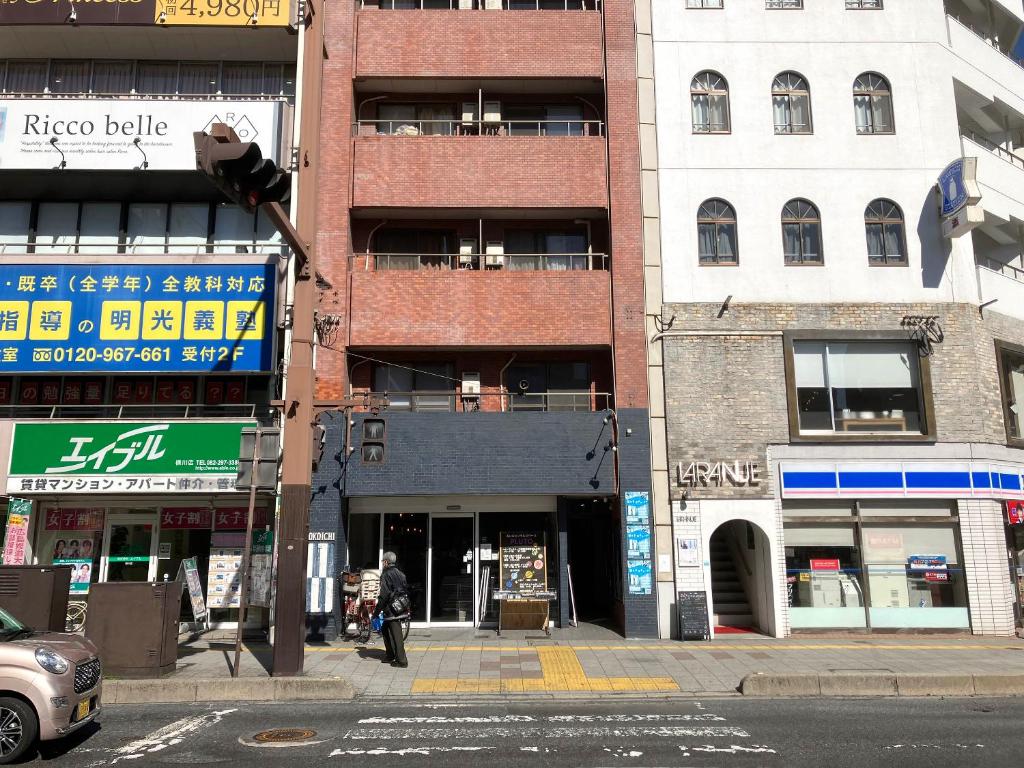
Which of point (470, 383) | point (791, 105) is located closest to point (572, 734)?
point (470, 383)

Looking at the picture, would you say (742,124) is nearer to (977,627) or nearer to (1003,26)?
(1003,26)

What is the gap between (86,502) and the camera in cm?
1702

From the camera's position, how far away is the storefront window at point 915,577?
54.0ft

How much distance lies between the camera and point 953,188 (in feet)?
57.5

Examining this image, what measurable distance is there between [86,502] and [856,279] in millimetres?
18284

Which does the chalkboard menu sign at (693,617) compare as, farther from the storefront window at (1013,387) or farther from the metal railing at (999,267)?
the metal railing at (999,267)

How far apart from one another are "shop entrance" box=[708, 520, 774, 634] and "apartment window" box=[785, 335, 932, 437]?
2.85 m

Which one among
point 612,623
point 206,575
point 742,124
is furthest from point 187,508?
point 742,124

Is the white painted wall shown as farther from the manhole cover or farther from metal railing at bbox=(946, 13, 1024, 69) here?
the manhole cover

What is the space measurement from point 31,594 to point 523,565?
9144mm

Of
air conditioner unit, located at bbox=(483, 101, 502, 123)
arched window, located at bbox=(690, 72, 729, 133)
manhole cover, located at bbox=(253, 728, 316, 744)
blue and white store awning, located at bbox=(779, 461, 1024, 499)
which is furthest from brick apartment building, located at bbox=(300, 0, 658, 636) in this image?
manhole cover, located at bbox=(253, 728, 316, 744)

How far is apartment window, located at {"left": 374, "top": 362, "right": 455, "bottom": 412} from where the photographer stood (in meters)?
18.0

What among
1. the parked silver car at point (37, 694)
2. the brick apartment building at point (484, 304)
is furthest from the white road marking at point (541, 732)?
the brick apartment building at point (484, 304)

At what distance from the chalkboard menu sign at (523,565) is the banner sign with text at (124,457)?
6009 mm
